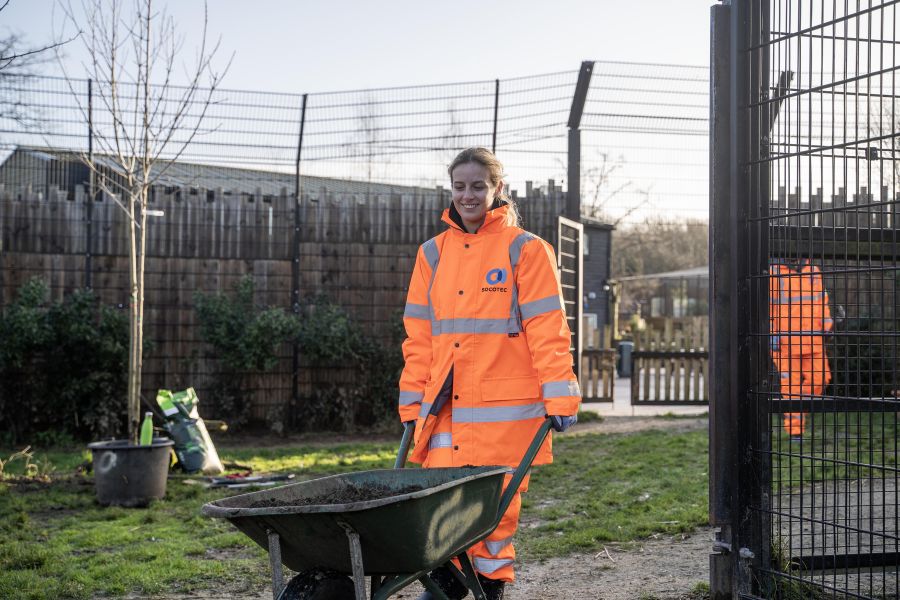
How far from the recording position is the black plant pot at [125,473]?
6.16 m

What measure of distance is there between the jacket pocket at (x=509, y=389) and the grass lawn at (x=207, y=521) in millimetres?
1713

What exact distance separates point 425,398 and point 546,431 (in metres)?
0.61

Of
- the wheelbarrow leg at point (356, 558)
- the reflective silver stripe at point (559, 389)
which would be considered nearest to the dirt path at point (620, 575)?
the reflective silver stripe at point (559, 389)

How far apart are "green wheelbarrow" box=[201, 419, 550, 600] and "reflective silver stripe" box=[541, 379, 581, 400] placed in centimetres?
29

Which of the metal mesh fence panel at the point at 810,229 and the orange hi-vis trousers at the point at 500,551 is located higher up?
the metal mesh fence panel at the point at 810,229

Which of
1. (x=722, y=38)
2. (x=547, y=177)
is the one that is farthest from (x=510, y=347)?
(x=547, y=177)

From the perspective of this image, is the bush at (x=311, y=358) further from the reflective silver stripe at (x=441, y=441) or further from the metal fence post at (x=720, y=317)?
the metal fence post at (x=720, y=317)

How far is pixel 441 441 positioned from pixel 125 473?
343cm

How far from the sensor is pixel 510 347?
352cm

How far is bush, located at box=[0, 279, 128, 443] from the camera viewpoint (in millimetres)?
8820

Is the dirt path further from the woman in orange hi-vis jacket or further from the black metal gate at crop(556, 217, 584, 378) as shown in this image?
the black metal gate at crop(556, 217, 584, 378)

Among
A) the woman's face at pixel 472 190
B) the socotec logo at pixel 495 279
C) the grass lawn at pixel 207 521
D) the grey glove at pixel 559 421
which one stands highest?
the woman's face at pixel 472 190

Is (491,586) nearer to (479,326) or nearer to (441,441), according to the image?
(441,441)

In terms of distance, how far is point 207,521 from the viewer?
5.72 meters
